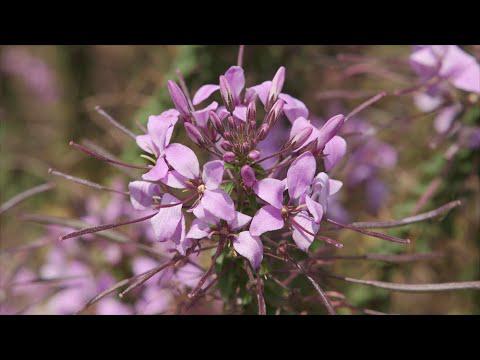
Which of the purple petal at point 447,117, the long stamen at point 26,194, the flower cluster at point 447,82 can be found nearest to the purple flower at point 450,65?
the flower cluster at point 447,82

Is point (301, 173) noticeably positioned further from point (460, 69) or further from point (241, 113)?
point (460, 69)

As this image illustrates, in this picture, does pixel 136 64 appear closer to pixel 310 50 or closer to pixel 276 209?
pixel 310 50

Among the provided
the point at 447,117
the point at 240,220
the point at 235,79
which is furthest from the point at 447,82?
the point at 240,220

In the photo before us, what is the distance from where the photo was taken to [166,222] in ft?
2.56

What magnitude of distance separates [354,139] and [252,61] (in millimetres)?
403

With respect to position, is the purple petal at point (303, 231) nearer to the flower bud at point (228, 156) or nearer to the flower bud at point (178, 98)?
the flower bud at point (228, 156)

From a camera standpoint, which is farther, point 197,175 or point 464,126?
point 464,126

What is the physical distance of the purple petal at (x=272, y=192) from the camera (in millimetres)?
771

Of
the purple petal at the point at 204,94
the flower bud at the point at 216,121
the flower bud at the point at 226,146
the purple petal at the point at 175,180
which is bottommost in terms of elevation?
the purple petal at the point at 175,180

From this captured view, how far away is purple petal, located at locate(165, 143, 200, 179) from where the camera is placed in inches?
31.4

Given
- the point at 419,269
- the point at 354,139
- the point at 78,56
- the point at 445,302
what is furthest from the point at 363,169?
the point at 78,56

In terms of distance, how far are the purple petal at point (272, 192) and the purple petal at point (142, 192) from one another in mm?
183

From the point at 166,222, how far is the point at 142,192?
102mm
